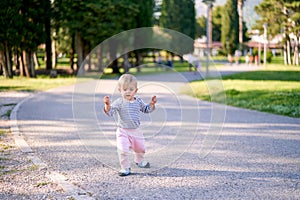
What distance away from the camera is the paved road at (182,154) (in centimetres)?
527

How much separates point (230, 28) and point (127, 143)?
6491 centimetres

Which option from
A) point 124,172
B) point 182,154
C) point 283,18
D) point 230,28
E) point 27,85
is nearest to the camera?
point 124,172

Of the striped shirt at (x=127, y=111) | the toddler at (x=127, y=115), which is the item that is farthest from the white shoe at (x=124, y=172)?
the striped shirt at (x=127, y=111)

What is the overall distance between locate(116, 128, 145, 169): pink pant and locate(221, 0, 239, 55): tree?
6008cm

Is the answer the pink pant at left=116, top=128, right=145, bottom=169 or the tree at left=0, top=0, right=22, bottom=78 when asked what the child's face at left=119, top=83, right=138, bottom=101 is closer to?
the pink pant at left=116, top=128, right=145, bottom=169

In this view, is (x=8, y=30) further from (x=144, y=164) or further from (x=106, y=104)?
(x=106, y=104)

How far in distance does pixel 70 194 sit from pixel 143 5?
35543 millimetres

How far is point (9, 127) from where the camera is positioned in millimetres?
10094

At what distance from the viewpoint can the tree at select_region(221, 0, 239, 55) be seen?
66.2 metres

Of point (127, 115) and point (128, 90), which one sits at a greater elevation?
point (128, 90)

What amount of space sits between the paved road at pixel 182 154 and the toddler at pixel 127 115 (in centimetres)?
28

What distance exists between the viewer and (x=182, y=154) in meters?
7.31

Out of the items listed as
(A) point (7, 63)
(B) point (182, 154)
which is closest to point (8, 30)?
(A) point (7, 63)

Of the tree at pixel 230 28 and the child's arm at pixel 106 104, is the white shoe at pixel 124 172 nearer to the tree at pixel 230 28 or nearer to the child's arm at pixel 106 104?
the child's arm at pixel 106 104
